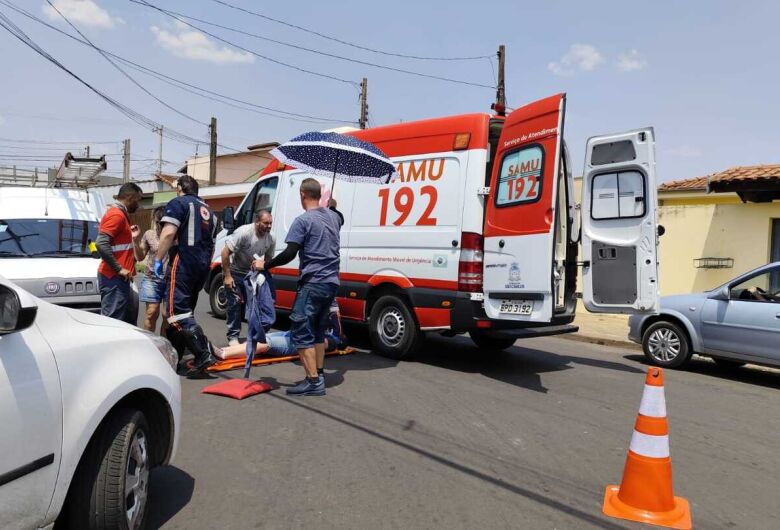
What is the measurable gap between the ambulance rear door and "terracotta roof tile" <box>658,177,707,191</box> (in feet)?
27.2

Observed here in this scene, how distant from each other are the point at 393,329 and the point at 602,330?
18.2 ft

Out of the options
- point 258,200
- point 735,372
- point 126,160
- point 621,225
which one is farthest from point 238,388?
point 126,160

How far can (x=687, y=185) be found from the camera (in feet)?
41.9

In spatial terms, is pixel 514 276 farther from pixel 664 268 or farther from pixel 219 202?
pixel 219 202

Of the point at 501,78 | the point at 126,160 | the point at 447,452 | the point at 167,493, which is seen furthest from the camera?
the point at 126,160

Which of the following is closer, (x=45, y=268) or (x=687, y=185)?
(x=45, y=268)

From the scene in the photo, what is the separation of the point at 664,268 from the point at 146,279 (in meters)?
10.6

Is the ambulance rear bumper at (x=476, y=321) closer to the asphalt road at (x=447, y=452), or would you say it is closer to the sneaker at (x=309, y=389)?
the asphalt road at (x=447, y=452)

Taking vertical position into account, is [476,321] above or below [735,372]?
above

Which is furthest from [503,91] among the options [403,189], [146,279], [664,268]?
[146,279]

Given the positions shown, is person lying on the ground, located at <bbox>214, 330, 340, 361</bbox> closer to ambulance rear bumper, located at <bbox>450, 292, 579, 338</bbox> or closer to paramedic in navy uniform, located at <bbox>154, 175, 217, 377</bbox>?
paramedic in navy uniform, located at <bbox>154, 175, 217, 377</bbox>

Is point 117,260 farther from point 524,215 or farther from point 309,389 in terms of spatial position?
point 524,215

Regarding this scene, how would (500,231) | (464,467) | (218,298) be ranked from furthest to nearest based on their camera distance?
1. (218,298)
2. (500,231)
3. (464,467)

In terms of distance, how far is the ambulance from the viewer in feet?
18.8
